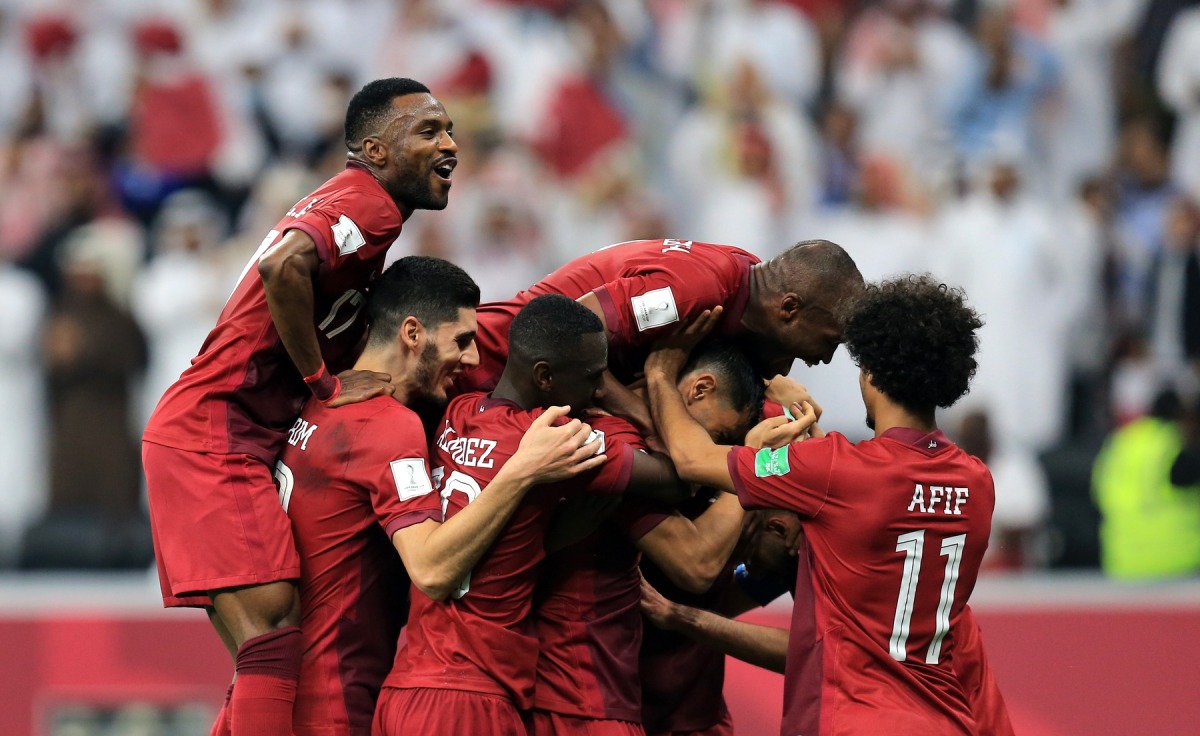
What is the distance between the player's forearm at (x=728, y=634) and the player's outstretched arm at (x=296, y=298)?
1.38 m

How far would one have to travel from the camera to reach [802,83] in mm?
12117

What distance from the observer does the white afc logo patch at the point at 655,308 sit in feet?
16.3

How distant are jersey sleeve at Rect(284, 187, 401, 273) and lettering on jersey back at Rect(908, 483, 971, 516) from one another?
1746 mm

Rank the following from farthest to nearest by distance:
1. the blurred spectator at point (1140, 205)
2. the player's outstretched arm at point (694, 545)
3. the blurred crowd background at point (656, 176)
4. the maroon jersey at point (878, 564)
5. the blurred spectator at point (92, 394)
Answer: the blurred spectator at point (1140, 205)
the blurred crowd background at point (656, 176)
the blurred spectator at point (92, 394)
the player's outstretched arm at point (694, 545)
the maroon jersey at point (878, 564)

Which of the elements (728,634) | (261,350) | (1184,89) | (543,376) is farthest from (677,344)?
(1184,89)

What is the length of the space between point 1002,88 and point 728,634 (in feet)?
24.9

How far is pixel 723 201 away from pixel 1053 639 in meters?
4.63

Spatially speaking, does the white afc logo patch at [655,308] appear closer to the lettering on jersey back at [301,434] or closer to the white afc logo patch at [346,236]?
the white afc logo patch at [346,236]

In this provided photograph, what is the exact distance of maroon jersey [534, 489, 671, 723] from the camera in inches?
192

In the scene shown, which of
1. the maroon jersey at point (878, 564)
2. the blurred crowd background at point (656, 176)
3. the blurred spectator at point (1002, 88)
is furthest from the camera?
the blurred spectator at point (1002, 88)

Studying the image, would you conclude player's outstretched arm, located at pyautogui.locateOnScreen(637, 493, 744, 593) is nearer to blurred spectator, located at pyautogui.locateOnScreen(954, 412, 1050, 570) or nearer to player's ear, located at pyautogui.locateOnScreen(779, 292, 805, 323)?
player's ear, located at pyautogui.locateOnScreen(779, 292, 805, 323)

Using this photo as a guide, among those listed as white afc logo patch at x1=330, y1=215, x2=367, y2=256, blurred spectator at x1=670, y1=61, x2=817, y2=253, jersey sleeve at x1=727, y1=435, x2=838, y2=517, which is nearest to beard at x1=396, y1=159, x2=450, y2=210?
white afc logo patch at x1=330, y1=215, x2=367, y2=256

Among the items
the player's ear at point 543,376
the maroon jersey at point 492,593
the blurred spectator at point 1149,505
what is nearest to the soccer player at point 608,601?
the maroon jersey at point 492,593

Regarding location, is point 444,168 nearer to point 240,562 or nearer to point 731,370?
point 731,370
